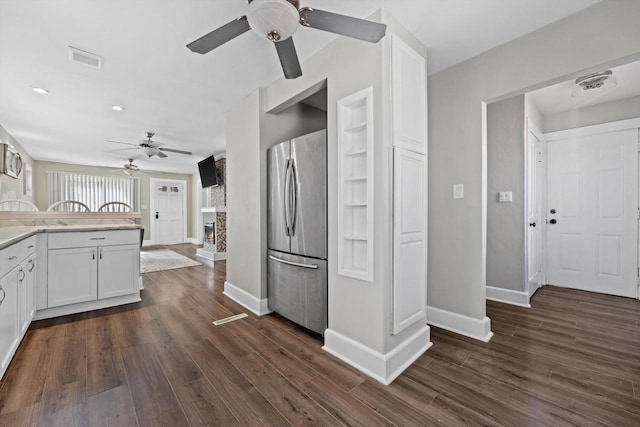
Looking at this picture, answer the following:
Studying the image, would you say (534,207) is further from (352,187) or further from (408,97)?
(352,187)

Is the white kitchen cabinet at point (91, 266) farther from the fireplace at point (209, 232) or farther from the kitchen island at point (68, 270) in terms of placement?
the fireplace at point (209, 232)

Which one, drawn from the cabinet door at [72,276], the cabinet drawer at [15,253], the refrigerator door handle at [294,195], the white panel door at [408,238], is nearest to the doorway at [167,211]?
the cabinet door at [72,276]

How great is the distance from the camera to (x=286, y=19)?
144 centimetres

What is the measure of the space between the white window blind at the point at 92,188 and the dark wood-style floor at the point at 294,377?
269 inches

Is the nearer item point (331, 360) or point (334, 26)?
point (334, 26)

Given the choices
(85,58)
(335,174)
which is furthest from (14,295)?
(335,174)

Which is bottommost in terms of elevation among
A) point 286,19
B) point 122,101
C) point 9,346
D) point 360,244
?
point 9,346

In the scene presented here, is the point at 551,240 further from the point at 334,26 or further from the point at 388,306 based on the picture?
the point at 334,26

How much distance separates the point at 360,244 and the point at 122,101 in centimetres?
358

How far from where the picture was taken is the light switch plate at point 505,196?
3.20 metres

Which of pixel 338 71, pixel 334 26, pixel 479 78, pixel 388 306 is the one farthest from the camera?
pixel 479 78

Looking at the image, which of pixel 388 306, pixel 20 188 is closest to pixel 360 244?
pixel 388 306

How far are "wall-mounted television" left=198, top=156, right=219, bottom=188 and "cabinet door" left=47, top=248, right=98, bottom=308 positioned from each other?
12.5 feet

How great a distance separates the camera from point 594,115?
3605mm
